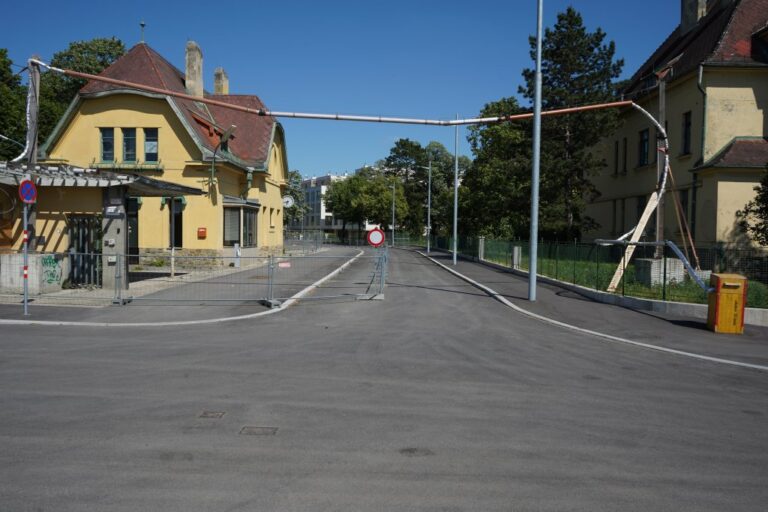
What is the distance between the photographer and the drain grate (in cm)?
585

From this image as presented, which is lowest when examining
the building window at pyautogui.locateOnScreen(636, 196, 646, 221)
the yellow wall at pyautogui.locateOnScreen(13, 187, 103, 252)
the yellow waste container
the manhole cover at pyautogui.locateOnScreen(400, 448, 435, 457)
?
the manhole cover at pyautogui.locateOnScreen(400, 448, 435, 457)

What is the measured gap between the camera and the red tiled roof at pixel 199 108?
28797 millimetres

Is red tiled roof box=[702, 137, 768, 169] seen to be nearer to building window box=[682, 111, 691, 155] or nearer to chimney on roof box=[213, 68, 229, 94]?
building window box=[682, 111, 691, 155]

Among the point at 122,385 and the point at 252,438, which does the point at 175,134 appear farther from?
the point at 252,438

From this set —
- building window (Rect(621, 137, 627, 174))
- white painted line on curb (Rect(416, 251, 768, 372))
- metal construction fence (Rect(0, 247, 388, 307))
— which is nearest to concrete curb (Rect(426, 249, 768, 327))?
white painted line on curb (Rect(416, 251, 768, 372))

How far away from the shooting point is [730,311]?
43.4ft

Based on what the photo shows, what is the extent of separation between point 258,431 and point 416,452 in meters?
1.59

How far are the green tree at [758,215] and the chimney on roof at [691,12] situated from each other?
16624 millimetres

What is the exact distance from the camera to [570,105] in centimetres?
3584

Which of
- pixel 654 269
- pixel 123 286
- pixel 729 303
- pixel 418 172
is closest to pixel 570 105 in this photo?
pixel 654 269

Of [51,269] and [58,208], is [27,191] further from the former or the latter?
[58,208]

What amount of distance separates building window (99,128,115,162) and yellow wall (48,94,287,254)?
0.19 meters

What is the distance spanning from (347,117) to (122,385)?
10.6m

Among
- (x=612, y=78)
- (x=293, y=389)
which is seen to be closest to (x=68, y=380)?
(x=293, y=389)
